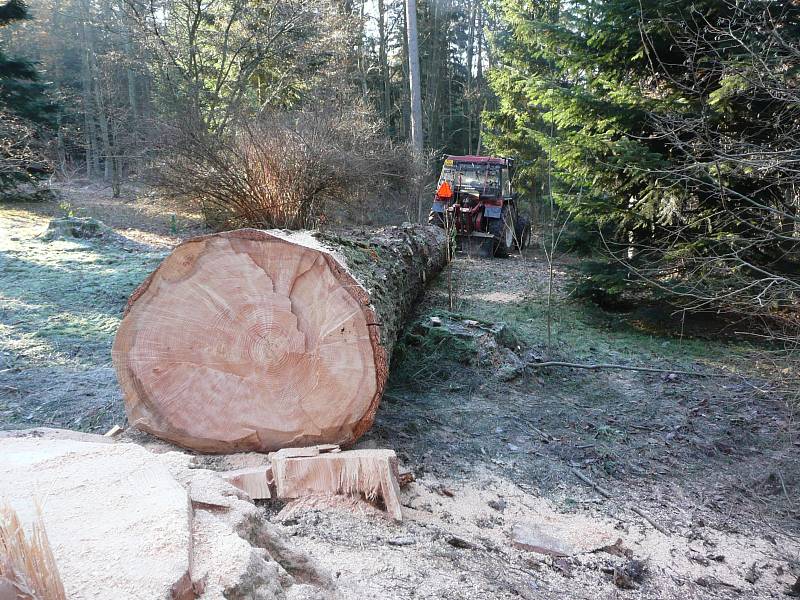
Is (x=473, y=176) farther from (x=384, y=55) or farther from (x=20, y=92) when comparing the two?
(x=384, y=55)

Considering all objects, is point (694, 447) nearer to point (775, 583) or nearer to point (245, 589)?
point (775, 583)

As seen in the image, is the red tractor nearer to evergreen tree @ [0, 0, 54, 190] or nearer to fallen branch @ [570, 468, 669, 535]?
fallen branch @ [570, 468, 669, 535]

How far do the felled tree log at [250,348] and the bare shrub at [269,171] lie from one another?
494cm

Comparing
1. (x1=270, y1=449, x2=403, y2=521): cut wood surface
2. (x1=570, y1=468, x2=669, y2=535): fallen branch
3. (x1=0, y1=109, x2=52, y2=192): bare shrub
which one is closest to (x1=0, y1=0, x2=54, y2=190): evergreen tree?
(x1=0, y1=109, x2=52, y2=192): bare shrub

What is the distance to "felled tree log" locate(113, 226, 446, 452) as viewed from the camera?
9.88 feet

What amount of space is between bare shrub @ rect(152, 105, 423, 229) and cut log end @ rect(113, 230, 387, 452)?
4945 mm

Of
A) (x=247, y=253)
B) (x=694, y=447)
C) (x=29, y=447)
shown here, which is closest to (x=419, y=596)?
(x=29, y=447)

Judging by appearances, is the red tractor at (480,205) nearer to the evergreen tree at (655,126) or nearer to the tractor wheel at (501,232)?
the tractor wheel at (501,232)

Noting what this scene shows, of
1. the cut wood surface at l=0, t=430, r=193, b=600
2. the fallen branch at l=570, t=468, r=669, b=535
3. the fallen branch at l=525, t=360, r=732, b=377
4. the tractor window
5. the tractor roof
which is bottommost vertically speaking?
the fallen branch at l=570, t=468, r=669, b=535

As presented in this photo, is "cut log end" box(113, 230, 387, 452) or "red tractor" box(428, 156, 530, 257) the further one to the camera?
"red tractor" box(428, 156, 530, 257)

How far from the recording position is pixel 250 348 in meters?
3.05

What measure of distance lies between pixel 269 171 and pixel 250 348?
5.44 meters

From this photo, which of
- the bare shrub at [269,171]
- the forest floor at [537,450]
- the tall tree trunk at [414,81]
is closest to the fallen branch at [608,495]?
the forest floor at [537,450]

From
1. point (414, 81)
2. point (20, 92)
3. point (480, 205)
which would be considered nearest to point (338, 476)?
point (480, 205)
